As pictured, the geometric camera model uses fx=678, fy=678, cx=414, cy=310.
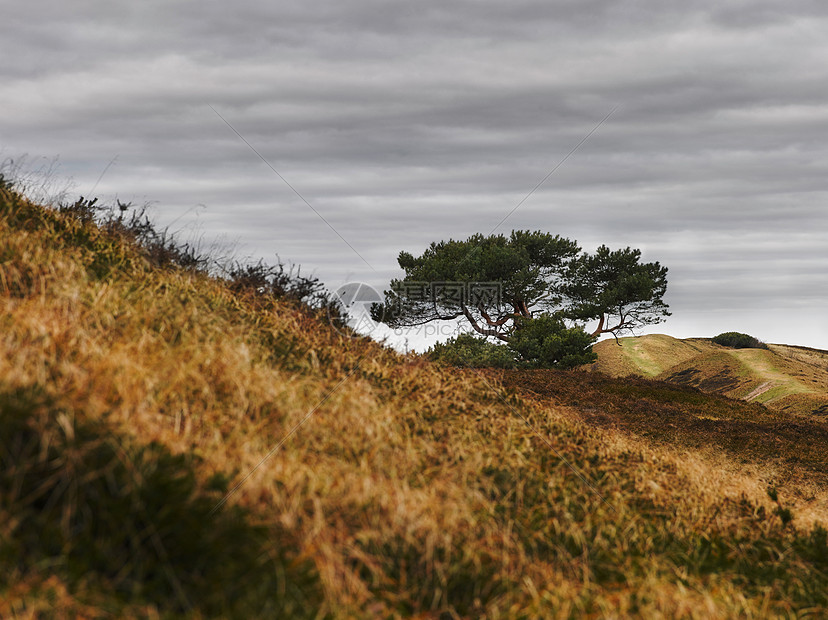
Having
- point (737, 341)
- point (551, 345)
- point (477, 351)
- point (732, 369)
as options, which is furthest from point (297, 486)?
point (737, 341)

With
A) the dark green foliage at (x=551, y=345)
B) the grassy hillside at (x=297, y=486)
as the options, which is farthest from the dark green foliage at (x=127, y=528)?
the dark green foliage at (x=551, y=345)

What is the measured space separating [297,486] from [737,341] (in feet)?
162

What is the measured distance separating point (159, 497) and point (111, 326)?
3504 mm

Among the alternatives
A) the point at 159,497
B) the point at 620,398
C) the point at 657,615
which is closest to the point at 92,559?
the point at 159,497

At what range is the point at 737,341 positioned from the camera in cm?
4828

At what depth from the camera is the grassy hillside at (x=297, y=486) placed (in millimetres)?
3967

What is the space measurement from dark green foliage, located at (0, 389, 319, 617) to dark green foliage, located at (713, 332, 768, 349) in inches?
1936

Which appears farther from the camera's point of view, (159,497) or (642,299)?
(642,299)

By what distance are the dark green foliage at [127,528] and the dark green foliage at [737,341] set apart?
161ft

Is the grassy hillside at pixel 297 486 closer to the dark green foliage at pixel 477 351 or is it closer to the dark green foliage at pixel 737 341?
the dark green foliage at pixel 477 351

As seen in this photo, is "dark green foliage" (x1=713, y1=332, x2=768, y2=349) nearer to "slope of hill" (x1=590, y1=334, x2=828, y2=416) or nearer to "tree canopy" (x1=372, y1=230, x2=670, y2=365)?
"slope of hill" (x1=590, y1=334, x2=828, y2=416)

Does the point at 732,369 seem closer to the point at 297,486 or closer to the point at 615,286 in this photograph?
the point at 615,286

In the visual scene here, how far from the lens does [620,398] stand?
15.7m

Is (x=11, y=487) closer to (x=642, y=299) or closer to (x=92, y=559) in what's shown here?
(x=92, y=559)
